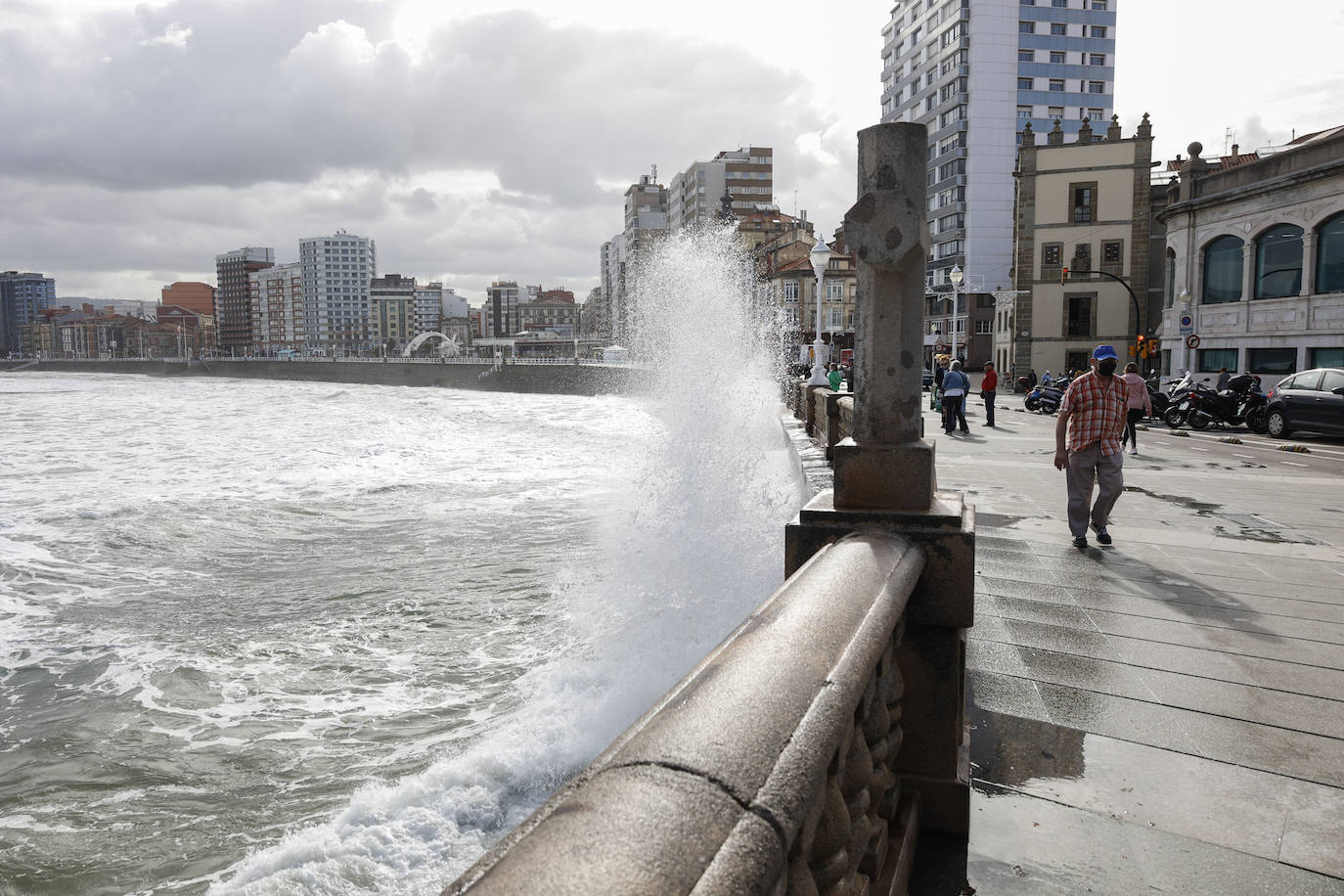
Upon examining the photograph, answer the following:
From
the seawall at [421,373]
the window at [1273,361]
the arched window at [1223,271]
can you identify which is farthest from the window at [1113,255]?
the seawall at [421,373]

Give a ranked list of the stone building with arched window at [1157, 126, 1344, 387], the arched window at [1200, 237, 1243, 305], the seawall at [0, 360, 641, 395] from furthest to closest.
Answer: the seawall at [0, 360, 641, 395] → the arched window at [1200, 237, 1243, 305] → the stone building with arched window at [1157, 126, 1344, 387]

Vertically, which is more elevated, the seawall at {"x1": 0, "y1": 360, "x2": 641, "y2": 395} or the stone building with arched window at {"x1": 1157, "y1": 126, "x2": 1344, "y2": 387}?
the stone building with arched window at {"x1": 1157, "y1": 126, "x2": 1344, "y2": 387}

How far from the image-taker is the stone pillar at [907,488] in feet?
9.38

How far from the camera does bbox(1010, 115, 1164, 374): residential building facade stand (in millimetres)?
46312

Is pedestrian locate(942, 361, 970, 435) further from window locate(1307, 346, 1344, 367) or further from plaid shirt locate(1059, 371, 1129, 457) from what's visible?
window locate(1307, 346, 1344, 367)

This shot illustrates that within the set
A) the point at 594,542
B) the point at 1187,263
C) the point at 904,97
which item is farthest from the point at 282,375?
the point at 594,542

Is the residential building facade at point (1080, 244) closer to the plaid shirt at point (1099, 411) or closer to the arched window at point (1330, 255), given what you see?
the arched window at point (1330, 255)

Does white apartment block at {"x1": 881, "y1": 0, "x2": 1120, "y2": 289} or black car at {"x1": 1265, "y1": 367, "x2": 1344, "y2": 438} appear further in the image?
white apartment block at {"x1": 881, "y1": 0, "x2": 1120, "y2": 289}

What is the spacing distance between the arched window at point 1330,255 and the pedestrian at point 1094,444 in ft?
73.9

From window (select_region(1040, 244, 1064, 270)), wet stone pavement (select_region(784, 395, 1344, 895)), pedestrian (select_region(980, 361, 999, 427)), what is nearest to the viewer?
wet stone pavement (select_region(784, 395, 1344, 895))

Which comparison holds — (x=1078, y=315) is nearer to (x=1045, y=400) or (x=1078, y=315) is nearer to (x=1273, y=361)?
(x=1273, y=361)

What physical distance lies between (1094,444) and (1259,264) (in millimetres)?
25322

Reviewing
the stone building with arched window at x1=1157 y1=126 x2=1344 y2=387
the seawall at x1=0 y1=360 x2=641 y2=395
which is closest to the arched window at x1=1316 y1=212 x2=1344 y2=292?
the stone building with arched window at x1=1157 y1=126 x2=1344 y2=387

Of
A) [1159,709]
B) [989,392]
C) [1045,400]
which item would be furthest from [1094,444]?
[1045,400]
